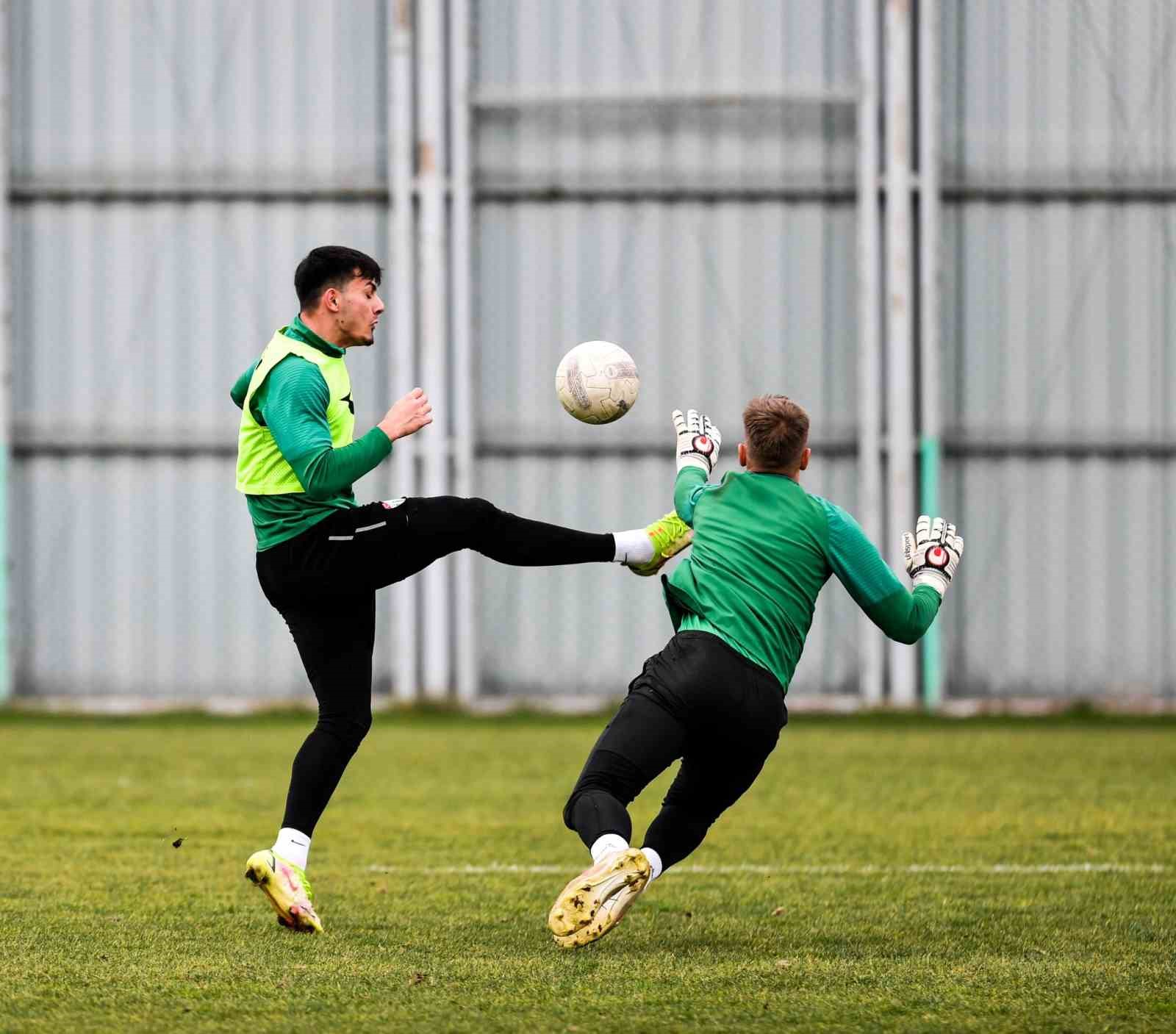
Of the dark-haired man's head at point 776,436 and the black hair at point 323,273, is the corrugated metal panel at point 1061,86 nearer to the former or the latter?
the black hair at point 323,273

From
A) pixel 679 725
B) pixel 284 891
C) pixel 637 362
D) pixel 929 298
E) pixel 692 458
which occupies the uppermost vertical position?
pixel 929 298

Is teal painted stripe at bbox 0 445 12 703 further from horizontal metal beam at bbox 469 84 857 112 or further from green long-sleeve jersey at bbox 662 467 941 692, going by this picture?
green long-sleeve jersey at bbox 662 467 941 692

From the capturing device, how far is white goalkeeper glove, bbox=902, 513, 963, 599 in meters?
4.99

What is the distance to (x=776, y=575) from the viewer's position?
4758 millimetres

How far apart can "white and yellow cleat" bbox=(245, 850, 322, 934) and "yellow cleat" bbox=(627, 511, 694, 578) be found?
1346 mm

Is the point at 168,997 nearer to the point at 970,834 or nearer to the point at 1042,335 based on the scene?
the point at 970,834

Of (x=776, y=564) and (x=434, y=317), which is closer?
(x=776, y=564)

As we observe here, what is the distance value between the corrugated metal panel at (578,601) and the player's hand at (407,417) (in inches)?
368

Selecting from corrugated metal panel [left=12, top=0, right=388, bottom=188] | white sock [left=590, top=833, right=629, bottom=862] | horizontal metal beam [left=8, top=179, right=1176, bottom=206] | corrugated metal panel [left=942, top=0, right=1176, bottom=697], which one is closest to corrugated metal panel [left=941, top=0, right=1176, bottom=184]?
corrugated metal panel [left=942, top=0, right=1176, bottom=697]

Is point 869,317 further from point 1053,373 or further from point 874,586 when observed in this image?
point 874,586

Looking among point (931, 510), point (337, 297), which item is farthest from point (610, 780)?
point (931, 510)

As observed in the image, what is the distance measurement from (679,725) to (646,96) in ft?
35.3

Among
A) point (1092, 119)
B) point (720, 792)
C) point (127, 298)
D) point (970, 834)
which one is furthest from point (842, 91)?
point (720, 792)

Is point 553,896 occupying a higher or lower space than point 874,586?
lower
